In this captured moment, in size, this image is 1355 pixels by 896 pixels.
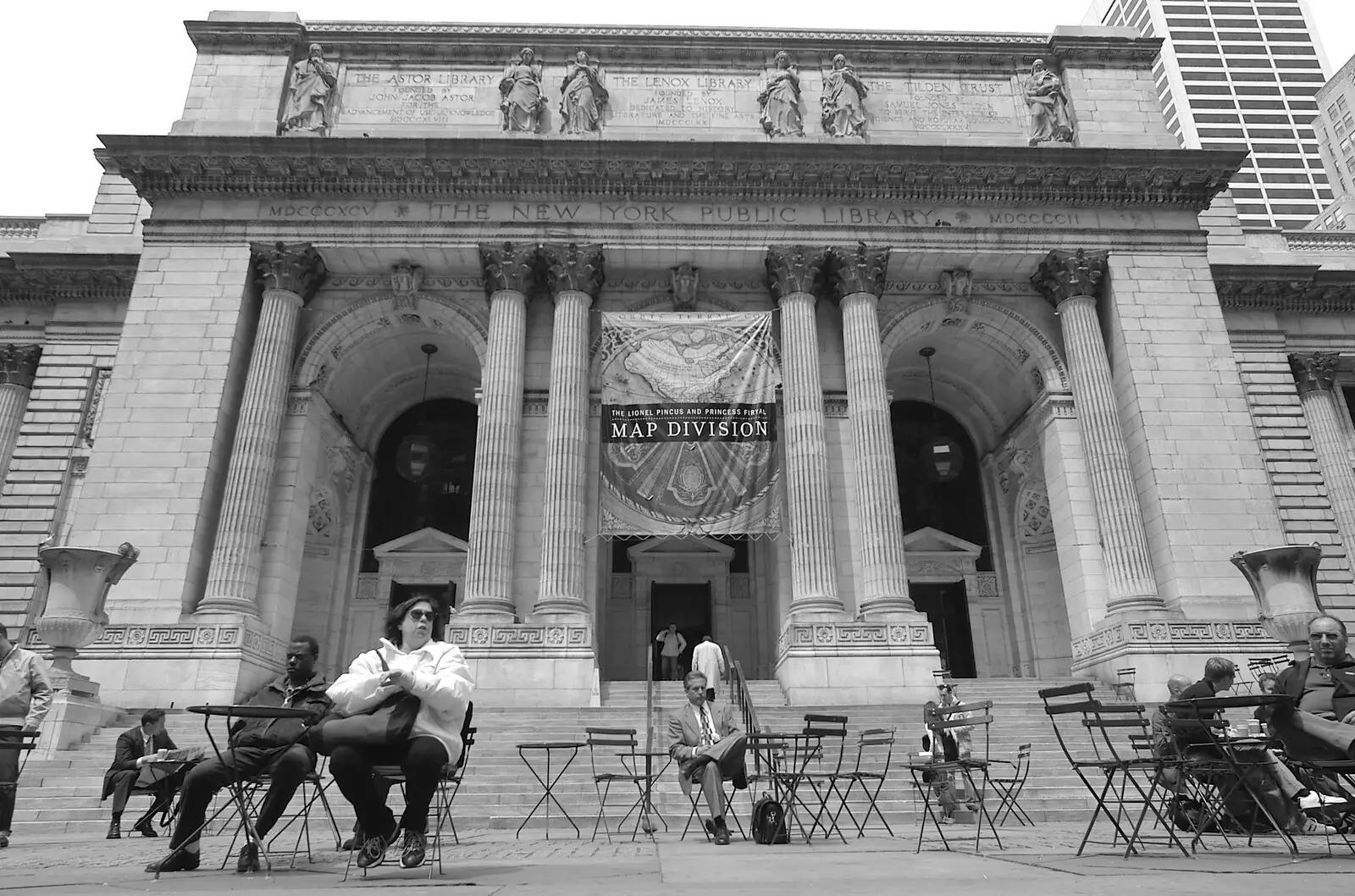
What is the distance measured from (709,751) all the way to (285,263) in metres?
18.2

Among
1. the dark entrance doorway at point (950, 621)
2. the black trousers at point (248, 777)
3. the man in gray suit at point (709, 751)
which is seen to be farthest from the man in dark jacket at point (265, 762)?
the dark entrance doorway at point (950, 621)

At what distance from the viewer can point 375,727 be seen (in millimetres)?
5523

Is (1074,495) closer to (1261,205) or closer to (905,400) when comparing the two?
(905,400)

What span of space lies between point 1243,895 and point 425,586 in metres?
24.5

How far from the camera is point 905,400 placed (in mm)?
29234

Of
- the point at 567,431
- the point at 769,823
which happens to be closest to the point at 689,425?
the point at 567,431

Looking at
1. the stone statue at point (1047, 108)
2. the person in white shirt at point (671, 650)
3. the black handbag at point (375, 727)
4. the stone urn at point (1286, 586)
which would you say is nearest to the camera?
the black handbag at point (375, 727)

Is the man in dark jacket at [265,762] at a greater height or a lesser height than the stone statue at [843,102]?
lesser

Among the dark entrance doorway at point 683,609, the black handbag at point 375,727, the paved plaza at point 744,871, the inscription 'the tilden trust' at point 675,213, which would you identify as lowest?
the paved plaza at point 744,871

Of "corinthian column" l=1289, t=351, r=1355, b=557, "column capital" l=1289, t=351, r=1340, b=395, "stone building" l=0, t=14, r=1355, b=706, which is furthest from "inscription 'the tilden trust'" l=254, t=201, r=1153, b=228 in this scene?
"corinthian column" l=1289, t=351, r=1355, b=557

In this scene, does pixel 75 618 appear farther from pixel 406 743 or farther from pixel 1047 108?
pixel 1047 108

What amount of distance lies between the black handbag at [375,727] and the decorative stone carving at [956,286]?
20.6m

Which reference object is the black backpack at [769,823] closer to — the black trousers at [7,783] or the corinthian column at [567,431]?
the black trousers at [7,783]

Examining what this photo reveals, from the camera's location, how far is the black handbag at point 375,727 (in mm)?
5504
